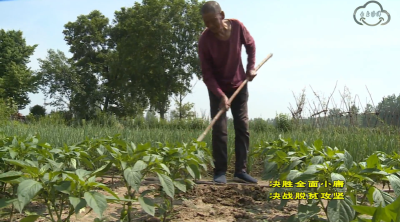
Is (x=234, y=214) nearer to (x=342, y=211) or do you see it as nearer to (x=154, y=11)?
(x=342, y=211)

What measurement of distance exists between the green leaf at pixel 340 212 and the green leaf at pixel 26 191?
118 centimetres

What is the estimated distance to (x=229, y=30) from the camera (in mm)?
3389

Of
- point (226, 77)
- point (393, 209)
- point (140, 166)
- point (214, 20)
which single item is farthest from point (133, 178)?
point (226, 77)

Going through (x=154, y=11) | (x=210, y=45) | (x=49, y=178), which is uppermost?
(x=154, y=11)

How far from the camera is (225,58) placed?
3441 millimetres

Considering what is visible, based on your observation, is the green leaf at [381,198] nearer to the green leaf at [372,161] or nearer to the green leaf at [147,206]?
the green leaf at [372,161]

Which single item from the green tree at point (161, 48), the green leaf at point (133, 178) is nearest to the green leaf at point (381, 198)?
the green leaf at point (133, 178)

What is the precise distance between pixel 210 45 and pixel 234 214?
1.81m

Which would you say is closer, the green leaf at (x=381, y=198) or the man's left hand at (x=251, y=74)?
the green leaf at (x=381, y=198)

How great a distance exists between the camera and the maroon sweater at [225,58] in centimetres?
338

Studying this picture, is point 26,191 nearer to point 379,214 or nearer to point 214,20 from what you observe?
point 379,214

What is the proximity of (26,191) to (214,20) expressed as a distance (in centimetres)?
234

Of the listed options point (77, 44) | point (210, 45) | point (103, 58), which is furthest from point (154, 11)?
point (210, 45)

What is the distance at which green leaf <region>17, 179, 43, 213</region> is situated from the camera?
1.16 metres
